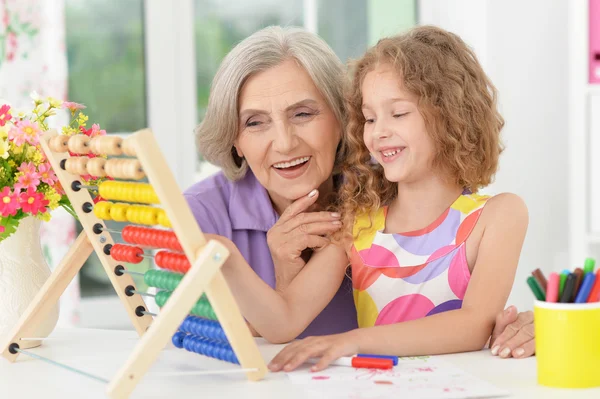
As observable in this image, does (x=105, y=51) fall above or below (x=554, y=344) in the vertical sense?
above

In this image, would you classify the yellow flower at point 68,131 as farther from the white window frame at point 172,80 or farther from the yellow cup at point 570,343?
the white window frame at point 172,80

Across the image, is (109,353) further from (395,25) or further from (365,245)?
(395,25)

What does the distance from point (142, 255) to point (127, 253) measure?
29 mm

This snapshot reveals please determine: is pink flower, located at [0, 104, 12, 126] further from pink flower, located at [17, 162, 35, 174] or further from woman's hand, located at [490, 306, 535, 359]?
woman's hand, located at [490, 306, 535, 359]

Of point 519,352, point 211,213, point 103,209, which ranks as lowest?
point 519,352

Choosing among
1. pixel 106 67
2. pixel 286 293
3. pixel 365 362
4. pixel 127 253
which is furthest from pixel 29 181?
pixel 106 67

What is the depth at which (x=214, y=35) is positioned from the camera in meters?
3.83

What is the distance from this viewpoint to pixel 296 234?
193cm

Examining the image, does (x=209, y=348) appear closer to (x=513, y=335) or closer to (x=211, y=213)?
(x=513, y=335)

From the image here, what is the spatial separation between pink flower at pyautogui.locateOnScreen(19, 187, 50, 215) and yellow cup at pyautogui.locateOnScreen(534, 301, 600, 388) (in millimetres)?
881

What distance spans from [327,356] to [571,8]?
2.40 metres

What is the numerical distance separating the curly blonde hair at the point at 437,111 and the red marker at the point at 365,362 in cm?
55

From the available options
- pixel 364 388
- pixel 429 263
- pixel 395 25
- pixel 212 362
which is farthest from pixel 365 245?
pixel 395 25

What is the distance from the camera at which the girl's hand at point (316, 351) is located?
1364mm
